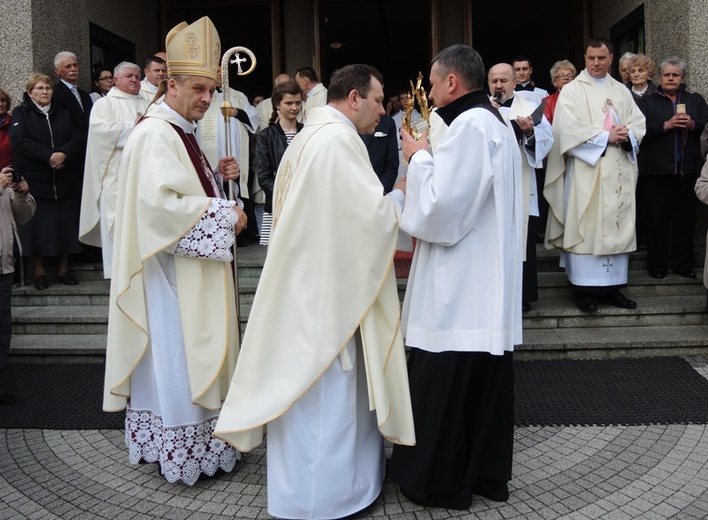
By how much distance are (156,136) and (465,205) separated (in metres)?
1.57

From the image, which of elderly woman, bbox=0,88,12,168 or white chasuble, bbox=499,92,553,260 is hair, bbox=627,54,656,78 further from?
elderly woman, bbox=0,88,12,168

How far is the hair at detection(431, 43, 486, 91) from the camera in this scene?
3.35 m

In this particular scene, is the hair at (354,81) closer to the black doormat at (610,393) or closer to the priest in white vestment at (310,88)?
the black doormat at (610,393)

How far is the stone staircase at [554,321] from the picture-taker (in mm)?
5605

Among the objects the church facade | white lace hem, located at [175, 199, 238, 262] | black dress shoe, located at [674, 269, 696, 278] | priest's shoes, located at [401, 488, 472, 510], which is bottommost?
priest's shoes, located at [401, 488, 472, 510]

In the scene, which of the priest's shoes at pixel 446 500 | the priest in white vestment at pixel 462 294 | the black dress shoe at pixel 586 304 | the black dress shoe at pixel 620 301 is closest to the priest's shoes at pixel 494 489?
the priest in white vestment at pixel 462 294

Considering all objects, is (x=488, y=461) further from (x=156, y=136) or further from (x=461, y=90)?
(x=156, y=136)

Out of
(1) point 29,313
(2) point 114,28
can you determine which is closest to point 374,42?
(2) point 114,28

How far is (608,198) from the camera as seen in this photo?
609 cm

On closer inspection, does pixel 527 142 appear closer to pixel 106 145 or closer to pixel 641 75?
pixel 641 75

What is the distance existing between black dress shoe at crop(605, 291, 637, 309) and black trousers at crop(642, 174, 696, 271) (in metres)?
0.73

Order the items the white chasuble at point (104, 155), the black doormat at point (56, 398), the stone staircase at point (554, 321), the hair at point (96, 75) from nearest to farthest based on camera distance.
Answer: the black doormat at point (56, 398)
the stone staircase at point (554, 321)
the white chasuble at point (104, 155)
the hair at point (96, 75)

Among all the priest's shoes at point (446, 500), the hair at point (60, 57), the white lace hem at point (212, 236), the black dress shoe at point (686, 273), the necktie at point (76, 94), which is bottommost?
the priest's shoes at point (446, 500)

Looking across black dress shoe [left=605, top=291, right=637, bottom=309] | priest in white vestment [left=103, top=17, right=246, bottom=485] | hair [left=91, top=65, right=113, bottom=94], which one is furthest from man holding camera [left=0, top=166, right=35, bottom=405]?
black dress shoe [left=605, top=291, right=637, bottom=309]
